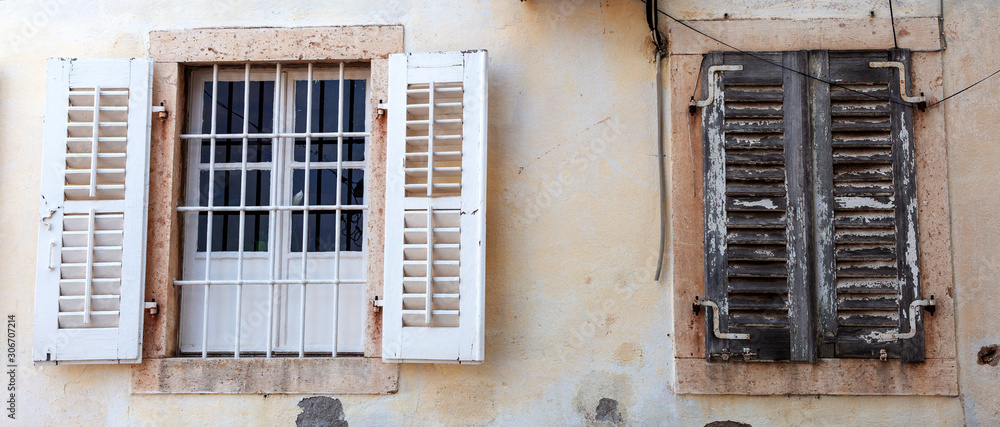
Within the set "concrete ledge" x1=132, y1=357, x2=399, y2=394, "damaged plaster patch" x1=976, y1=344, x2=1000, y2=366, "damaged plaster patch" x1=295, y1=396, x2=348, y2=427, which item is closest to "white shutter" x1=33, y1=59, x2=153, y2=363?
"concrete ledge" x1=132, y1=357, x2=399, y2=394

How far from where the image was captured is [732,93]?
4.45m

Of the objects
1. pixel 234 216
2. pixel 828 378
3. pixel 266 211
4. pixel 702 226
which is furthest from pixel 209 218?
pixel 828 378

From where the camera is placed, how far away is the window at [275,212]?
457 cm

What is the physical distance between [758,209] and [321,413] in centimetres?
266

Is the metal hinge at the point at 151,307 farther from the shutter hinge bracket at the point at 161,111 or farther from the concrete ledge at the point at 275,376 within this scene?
the shutter hinge bracket at the point at 161,111

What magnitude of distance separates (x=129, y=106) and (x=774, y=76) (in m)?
3.64

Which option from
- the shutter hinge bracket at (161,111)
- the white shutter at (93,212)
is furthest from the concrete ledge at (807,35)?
the white shutter at (93,212)

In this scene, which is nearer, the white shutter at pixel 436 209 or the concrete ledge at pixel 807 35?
the white shutter at pixel 436 209

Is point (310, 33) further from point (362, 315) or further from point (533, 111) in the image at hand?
point (362, 315)

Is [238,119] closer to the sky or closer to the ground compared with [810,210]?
closer to the sky

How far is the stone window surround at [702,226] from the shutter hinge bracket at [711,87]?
54 mm

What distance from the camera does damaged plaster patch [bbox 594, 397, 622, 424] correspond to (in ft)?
14.4

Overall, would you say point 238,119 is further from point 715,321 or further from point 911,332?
point 911,332

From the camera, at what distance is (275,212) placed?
461cm
